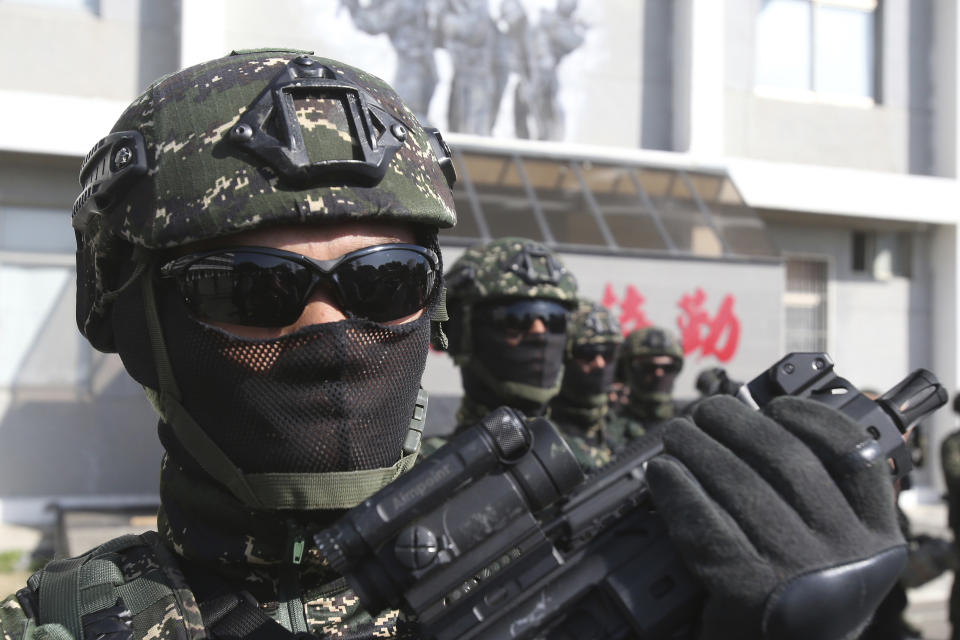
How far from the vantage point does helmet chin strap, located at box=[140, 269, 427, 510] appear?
139 centimetres

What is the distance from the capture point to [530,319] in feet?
13.6

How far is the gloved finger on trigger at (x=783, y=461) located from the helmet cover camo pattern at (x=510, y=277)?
9.73 feet

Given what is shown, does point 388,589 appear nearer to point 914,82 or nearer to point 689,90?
point 689,90

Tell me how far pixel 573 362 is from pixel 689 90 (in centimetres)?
696

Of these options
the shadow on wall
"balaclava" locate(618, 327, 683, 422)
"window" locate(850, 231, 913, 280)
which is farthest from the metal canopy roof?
the shadow on wall

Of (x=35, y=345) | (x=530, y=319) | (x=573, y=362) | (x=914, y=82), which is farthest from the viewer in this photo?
(x=914, y=82)

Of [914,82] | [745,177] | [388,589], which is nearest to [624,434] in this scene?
[388,589]

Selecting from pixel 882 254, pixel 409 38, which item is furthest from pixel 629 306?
pixel 882 254

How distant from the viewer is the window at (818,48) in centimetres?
1269

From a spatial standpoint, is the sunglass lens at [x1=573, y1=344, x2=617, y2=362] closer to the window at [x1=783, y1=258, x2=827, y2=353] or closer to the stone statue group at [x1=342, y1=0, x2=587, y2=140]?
the stone statue group at [x1=342, y1=0, x2=587, y2=140]

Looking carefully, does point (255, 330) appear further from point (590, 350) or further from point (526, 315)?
point (590, 350)

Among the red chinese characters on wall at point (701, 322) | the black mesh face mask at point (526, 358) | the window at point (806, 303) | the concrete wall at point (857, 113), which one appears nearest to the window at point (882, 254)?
the window at point (806, 303)

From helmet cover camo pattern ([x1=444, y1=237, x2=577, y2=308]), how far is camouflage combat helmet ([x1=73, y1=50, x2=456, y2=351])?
8.41 ft

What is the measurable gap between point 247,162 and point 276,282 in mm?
219
